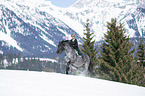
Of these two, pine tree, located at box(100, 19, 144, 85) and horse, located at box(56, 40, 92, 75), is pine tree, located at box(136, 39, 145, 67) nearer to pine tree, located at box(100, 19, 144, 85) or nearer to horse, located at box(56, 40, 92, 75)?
pine tree, located at box(100, 19, 144, 85)

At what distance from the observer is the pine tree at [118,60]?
85.7 ft

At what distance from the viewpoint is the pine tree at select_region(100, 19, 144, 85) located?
26109mm

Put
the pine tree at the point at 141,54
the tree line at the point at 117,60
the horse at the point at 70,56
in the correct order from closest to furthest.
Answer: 1. the horse at the point at 70,56
2. the tree line at the point at 117,60
3. the pine tree at the point at 141,54

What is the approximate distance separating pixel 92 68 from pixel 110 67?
13.5 m

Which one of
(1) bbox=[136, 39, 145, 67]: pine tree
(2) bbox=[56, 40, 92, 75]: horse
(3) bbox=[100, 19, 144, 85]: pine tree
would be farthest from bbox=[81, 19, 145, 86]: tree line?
(1) bbox=[136, 39, 145, 67]: pine tree

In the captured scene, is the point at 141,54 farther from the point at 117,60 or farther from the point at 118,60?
the point at 118,60

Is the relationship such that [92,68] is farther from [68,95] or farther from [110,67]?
[110,67]

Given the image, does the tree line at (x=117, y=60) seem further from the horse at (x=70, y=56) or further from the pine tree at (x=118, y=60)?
the horse at (x=70, y=56)

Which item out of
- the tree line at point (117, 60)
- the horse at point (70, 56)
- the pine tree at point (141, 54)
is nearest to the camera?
the horse at point (70, 56)

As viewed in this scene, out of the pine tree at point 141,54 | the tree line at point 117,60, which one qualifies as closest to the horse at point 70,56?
the tree line at point 117,60

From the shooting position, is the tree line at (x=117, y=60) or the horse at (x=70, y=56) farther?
the tree line at (x=117, y=60)

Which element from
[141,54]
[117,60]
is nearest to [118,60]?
[117,60]

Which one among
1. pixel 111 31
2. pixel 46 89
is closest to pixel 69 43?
pixel 46 89

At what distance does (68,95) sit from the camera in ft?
22.8
